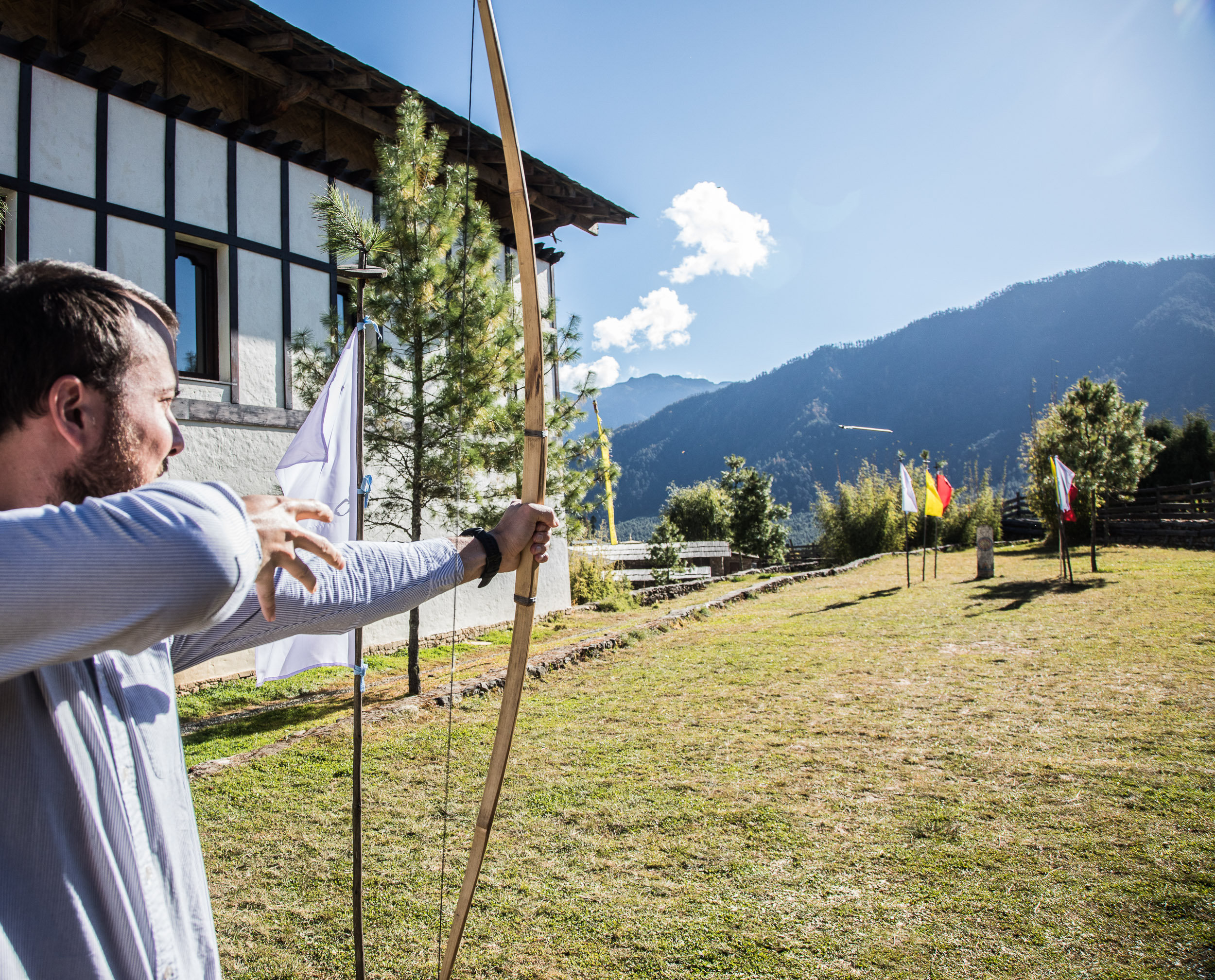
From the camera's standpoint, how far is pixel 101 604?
0.71 meters

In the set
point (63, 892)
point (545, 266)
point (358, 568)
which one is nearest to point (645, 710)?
point (358, 568)

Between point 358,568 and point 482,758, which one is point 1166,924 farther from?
point 482,758

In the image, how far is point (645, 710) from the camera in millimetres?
6676

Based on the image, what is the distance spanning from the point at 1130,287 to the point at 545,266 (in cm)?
17917

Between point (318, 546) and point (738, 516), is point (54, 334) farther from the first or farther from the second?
point (738, 516)

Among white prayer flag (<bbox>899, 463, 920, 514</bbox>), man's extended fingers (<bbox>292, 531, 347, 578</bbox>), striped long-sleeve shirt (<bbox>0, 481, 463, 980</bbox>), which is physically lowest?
striped long-sleeve shirt (<bbox>0, 481, 463, 980</bbox>)

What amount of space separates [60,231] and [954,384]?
176m

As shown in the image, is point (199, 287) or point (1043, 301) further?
point (1043, 301)

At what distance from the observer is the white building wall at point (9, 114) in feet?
21.4

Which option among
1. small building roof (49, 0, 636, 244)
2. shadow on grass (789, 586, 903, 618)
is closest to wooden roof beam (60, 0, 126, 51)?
small building roof (49, 0, 636, 244)

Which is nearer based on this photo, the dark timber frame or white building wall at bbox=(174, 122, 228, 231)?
the dark timber frame

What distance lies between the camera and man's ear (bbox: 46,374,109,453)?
86 centimetres

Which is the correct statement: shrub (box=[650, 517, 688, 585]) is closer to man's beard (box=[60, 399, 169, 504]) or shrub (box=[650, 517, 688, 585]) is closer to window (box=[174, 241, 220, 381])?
window (box=[174, 241, 220, 381])

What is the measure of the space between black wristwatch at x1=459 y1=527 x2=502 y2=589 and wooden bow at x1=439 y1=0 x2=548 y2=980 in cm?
36
